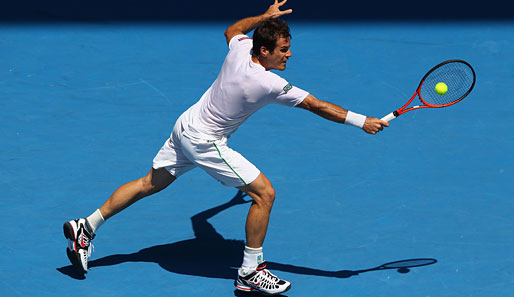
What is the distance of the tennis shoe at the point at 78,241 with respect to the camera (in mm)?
6129

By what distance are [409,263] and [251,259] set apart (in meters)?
1.13

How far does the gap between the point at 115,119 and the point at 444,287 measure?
3.83 meters

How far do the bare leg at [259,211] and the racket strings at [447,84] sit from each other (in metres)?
1.40

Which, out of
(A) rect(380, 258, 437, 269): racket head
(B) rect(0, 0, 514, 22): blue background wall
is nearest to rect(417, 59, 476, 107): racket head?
(A) rect(380, 258, 437, 269): racket head

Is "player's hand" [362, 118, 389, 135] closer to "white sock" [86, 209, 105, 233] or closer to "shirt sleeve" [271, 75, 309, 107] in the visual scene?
"shirt sleeve" [271, 75, 309, 107]

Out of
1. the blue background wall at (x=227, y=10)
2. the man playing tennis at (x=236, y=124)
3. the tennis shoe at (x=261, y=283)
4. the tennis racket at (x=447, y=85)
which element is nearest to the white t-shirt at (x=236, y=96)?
the man playing tennis at (x=236, y=124)

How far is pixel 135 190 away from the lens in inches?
247

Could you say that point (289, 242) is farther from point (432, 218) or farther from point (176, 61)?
point (176, 61)

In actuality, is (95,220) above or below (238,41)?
below

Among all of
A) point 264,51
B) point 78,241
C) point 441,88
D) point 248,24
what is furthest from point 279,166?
point 78,241

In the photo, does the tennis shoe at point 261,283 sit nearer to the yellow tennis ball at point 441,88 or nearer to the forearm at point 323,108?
the forearm at point 323,108

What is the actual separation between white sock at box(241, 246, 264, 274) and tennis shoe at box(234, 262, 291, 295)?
0.09ft

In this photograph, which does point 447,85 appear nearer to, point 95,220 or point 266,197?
point 266,197

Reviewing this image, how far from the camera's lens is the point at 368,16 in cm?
1103
